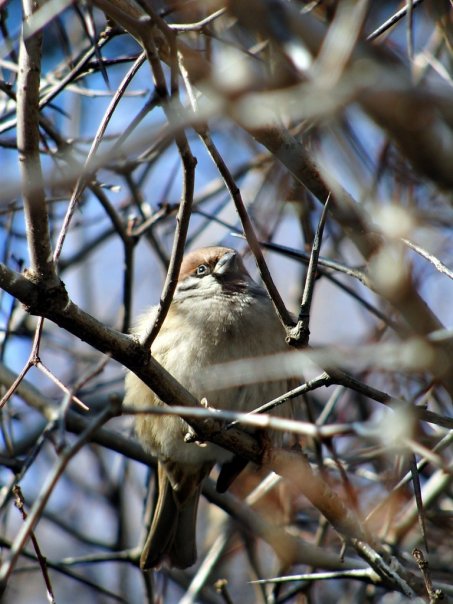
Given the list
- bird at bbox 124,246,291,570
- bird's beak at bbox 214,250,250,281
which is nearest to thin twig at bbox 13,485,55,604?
bird at bbox 124,246,291,570

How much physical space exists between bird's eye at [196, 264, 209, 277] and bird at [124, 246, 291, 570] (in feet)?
0.15

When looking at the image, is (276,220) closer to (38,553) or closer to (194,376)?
(194,376)

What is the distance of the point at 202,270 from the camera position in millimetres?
5738

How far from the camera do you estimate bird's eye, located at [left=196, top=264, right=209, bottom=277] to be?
5.71 metres

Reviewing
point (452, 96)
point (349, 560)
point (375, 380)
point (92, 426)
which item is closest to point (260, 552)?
point (375, 380)

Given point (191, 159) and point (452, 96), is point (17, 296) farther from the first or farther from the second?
point (452, 96)

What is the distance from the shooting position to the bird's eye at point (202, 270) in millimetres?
5711

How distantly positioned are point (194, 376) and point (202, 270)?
1077mm

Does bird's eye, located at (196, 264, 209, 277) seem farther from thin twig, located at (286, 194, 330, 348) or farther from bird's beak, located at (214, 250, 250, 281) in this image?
thin twig, located at (286, 194, 330, 348)

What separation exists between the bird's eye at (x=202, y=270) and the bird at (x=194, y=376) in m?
0.05

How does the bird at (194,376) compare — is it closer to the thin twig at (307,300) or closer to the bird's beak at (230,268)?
the bird's beak at (230,268)

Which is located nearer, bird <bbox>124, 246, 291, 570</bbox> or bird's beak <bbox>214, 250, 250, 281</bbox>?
bird <bbox>124, 246, 291, 570</bbox>

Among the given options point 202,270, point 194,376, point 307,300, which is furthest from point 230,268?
point 307,300

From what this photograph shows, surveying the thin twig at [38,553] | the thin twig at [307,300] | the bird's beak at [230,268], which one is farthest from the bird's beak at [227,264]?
the thin twig at [38,553]
